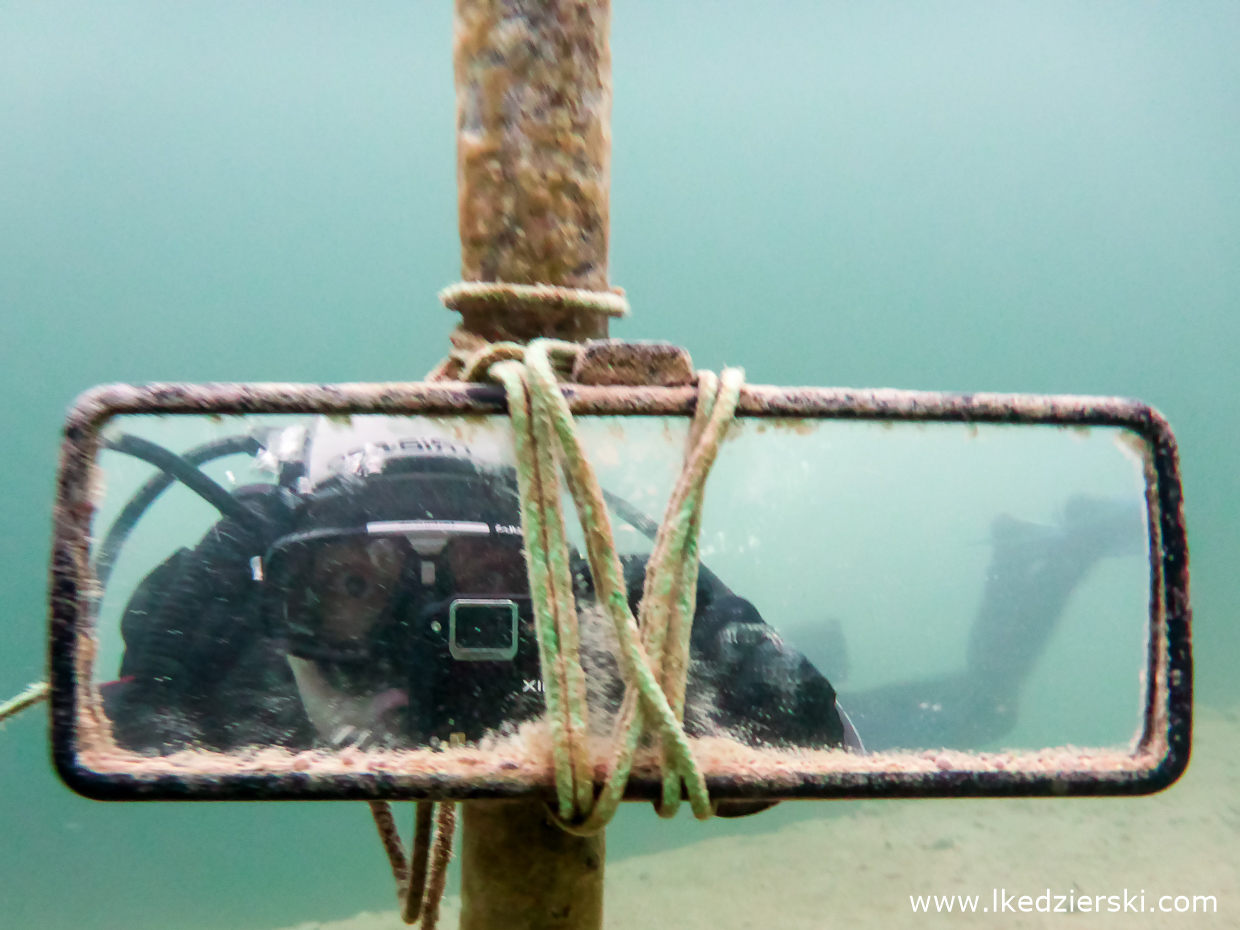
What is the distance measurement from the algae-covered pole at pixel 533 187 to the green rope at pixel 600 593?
0.27 metres

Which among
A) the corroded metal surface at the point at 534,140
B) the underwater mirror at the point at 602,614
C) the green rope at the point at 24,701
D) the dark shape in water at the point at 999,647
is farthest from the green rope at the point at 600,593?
the green rope at the point at 24,701

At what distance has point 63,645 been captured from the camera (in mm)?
638

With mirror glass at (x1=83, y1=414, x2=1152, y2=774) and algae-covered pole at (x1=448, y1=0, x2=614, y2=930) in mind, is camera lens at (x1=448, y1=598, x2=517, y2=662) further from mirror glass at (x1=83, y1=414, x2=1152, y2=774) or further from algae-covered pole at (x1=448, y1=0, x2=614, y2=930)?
algae-covered pole at (x1=448, y1=0, x2=614, y2=930)

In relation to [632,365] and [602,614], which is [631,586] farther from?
[632,365]

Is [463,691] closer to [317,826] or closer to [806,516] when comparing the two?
[806,516]

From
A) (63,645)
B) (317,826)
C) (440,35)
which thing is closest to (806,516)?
(63,645)

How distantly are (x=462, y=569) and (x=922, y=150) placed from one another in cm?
4925

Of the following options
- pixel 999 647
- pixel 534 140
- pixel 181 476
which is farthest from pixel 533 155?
pixel 999 647

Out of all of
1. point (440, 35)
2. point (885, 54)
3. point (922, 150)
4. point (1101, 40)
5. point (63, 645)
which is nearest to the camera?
point (63, 645)

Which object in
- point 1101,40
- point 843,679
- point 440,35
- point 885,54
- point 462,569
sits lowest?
point 843,679

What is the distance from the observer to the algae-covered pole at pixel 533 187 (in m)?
0.92

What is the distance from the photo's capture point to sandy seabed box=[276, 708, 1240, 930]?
4750 millimetres

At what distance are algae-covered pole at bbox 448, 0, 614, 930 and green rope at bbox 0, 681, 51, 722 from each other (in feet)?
1.67

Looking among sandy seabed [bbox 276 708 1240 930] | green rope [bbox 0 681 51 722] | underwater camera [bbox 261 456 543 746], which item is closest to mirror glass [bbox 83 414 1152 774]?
underwater camera [bbox 261 456 543 746]
